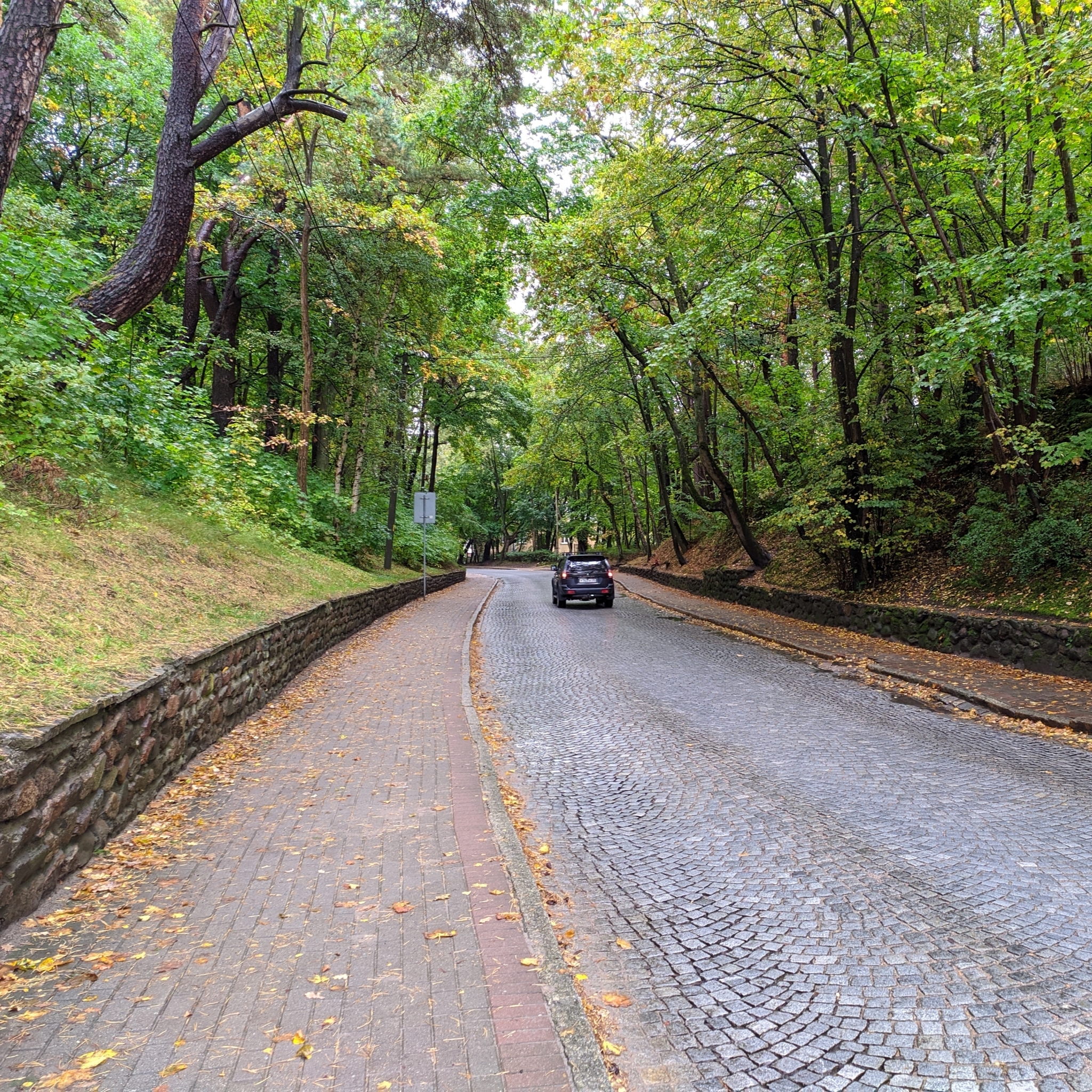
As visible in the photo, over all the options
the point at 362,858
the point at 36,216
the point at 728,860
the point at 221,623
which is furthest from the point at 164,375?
the point at 728,860

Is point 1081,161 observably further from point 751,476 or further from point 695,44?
point 751,476

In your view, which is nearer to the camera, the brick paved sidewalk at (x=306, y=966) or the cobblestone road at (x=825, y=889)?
the brick paved sidewalk at (x=306, y=966)

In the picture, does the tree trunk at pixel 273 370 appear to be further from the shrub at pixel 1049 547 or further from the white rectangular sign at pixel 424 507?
the shrub at pixel 1049 547

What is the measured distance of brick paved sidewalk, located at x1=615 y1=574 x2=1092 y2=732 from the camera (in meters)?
7.21

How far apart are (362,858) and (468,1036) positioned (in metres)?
1.68

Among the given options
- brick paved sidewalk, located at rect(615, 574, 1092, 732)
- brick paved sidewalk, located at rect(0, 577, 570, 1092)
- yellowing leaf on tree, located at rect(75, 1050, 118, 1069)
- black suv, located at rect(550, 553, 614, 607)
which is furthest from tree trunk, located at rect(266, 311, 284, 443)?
yellowing leaf on tree, located at rect(75, 1050, 118, 1069)

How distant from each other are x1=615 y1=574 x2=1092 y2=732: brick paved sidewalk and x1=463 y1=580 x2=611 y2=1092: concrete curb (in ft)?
20.5

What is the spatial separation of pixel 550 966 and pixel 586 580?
699 inches

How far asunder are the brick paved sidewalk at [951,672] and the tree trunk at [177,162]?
11738 mm

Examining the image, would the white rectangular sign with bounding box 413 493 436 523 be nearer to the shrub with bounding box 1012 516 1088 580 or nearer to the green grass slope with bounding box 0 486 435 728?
the green grass slope with bounding box 0 486 435 728

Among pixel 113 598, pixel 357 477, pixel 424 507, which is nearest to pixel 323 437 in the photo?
pixel 357 477

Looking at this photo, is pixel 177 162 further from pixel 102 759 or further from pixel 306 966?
pixel 306 966

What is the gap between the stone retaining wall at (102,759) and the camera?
9.97 ft

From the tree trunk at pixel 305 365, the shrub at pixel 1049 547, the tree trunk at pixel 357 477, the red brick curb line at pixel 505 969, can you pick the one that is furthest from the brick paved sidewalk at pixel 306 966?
the tree trunk at pixel 357 477
